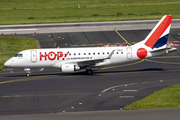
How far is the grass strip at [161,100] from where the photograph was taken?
29.0m

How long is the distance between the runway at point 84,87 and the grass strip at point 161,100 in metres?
1.07

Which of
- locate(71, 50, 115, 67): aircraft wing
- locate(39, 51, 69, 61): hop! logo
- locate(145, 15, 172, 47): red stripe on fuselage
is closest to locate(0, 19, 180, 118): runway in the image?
locate(71, 50, 115, 67): aircraft wing

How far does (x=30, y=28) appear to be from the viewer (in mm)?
79688

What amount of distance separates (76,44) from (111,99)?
3217 cm

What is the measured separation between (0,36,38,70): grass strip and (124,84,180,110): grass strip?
3153 cm

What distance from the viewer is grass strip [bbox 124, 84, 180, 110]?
95.1ft

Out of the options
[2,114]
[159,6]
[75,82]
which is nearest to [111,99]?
[75,82]

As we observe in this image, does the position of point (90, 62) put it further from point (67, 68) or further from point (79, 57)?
point (67, 68)

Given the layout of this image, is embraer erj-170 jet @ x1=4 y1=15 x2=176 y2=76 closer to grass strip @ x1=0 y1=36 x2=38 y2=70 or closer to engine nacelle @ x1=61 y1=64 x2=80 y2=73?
engine nacelle @ x1=61 y1=64 x2=80 y2=73

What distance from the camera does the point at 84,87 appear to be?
121 ft

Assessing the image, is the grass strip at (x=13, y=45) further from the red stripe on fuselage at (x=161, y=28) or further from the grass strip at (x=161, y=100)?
the grass strip at (x=161, y=100)

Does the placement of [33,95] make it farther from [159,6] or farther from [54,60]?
[159,6]

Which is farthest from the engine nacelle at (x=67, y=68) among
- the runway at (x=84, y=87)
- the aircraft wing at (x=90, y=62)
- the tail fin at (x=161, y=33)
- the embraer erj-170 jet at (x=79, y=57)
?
the tail fin at (x=161, y=33)

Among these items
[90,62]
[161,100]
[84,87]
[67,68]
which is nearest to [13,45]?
[67,68]
